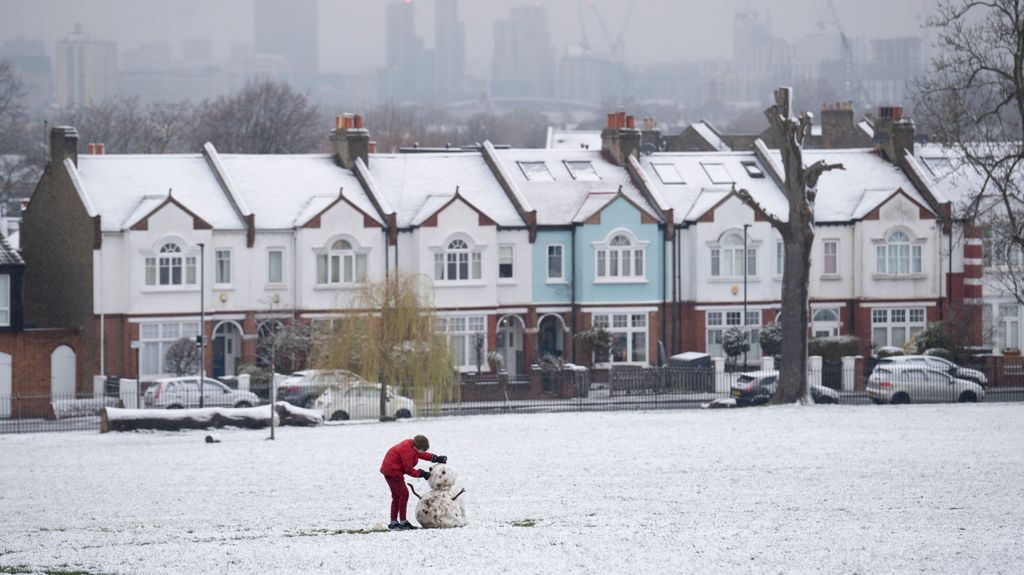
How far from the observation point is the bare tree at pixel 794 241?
181 feet

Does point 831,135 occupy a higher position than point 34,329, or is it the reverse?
point 831,135

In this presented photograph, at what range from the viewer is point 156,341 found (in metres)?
64.0

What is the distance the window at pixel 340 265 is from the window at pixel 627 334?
951 cm

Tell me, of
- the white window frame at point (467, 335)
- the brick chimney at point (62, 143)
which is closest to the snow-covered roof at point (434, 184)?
the white window frame at point (467, 335)

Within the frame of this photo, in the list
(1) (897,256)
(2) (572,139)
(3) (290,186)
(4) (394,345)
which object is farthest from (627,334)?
(2) (572,139)

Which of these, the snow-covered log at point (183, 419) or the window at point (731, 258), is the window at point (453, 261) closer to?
the window at point (731, 258)

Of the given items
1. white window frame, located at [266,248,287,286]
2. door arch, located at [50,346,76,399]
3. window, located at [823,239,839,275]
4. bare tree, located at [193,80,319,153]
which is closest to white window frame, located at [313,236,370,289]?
white window frame, located at [266,248,287,286]

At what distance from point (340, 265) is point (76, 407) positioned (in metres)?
12.2

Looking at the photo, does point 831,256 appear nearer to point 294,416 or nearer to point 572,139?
point 294,416

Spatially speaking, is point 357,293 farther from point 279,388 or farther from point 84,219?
point 84,219

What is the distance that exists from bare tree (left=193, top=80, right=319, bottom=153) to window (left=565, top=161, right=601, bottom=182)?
65731 mm

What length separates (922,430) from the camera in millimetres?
45531

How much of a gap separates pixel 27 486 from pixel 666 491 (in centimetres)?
1391

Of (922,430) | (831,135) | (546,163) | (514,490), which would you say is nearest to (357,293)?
(546,163)
